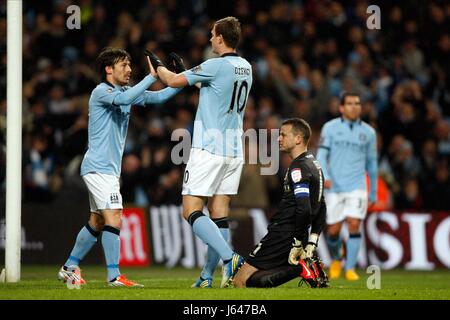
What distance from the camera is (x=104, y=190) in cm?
991

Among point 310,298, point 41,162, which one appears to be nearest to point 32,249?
point 41,162

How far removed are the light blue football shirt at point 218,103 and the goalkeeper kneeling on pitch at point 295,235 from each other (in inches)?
23.2

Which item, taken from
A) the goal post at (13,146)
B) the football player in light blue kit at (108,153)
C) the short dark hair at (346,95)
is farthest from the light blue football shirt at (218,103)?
the short dark hair at (346,95)

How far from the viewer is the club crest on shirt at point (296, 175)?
9.40 meters

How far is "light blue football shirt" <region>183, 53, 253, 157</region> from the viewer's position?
9531mm

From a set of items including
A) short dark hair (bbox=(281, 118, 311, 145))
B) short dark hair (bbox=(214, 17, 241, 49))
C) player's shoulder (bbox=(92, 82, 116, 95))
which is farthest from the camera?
player's shoulder (bbox=(92, 82, 116, 95))

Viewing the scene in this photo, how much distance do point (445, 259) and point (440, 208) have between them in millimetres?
1396

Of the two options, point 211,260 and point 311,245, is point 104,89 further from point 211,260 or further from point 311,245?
point 311,245

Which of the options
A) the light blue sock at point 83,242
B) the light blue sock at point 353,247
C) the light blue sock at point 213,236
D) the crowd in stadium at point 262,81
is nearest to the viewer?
the light blue sock at point 213,236

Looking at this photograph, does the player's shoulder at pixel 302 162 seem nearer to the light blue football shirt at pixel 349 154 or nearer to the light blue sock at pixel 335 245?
the light blue football shirt at pixel 349 154

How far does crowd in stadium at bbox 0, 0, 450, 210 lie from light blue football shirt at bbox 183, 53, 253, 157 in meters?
7.34

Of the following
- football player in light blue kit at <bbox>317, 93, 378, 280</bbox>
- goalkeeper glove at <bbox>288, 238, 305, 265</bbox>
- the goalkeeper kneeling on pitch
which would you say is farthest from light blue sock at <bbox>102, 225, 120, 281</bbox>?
football player in light blue kit at <bbox>317, 93, 378, 280</bbox>

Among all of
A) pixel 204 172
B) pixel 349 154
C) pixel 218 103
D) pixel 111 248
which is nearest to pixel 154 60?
pixel 218 103

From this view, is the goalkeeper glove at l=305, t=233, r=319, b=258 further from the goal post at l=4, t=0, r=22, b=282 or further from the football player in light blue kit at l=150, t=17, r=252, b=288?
the goal post at l=4, t=0, r=22, b=282
